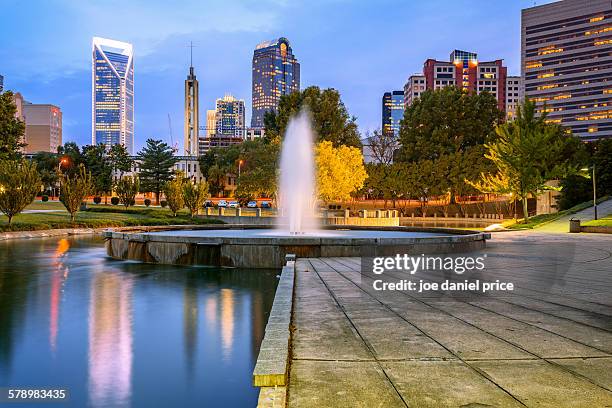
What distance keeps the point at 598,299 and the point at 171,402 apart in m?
8.34

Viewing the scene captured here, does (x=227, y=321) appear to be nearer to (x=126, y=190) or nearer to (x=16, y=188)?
(x=16, y=188)

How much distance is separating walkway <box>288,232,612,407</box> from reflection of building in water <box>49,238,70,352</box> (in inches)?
184

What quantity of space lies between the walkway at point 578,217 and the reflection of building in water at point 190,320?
32933 millimetres

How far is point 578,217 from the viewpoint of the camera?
141ft

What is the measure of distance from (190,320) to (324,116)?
196 ft

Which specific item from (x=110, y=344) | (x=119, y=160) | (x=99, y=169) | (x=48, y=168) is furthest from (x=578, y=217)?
(x=48, y=168)

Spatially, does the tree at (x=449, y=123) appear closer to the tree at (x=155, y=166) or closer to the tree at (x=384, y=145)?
the tree at (x=384, y=145)

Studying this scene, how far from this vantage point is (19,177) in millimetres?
33969

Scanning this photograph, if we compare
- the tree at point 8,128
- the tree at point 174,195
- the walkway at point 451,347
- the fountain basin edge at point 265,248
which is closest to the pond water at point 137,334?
the fountain basin edge at point 265,248

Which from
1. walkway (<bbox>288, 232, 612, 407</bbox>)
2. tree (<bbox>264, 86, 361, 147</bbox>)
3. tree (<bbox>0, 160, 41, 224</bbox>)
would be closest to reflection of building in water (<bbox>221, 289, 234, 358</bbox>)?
walkway (<bbox>288, 232, 612, 407</bbox>)

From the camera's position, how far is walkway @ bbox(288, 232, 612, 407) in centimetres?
478

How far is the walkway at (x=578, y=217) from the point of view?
3903 centimetres

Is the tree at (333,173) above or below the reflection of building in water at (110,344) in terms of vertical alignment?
above

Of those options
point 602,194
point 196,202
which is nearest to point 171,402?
point 196,202
